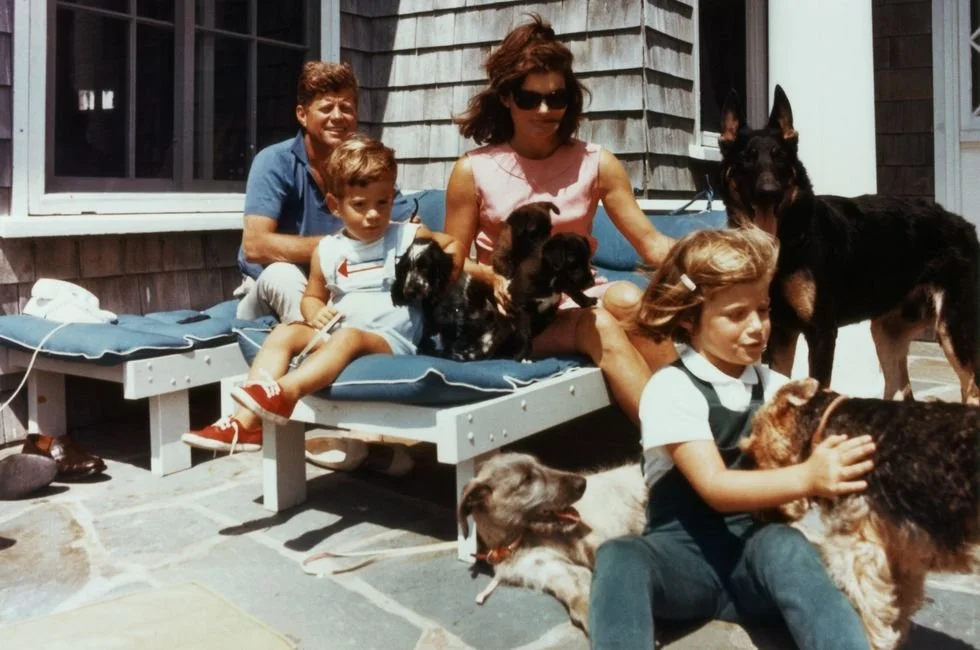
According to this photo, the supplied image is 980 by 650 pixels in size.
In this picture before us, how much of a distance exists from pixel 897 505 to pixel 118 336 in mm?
3001

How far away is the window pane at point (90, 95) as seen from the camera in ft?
14.6

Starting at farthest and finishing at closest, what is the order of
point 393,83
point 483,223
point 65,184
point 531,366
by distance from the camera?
point 393,83 < point 65,184 < point 483,223 < point 531,366

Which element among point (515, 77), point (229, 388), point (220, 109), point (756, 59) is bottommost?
point (229, 388)

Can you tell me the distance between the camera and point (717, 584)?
2.26 meters

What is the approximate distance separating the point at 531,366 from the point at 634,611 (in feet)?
3.98

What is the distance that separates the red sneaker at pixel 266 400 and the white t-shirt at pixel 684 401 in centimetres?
117

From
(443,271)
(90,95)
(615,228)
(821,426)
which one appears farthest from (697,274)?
(90,95)

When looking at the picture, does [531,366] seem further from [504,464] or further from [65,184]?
[65,184]

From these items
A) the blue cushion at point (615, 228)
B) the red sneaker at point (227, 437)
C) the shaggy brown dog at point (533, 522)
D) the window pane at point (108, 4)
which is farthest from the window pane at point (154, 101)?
the shaggy brown dog at point (533, 522)

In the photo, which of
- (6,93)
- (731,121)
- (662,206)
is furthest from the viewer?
(662,206)

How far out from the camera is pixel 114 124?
4.73 meters

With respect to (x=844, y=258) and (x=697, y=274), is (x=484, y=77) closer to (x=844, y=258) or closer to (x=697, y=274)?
(x=844, y=258)

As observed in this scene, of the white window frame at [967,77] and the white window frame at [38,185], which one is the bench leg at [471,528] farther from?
the white window frame at [967,77]

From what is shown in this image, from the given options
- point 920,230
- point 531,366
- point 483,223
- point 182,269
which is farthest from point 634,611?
point 182,269
